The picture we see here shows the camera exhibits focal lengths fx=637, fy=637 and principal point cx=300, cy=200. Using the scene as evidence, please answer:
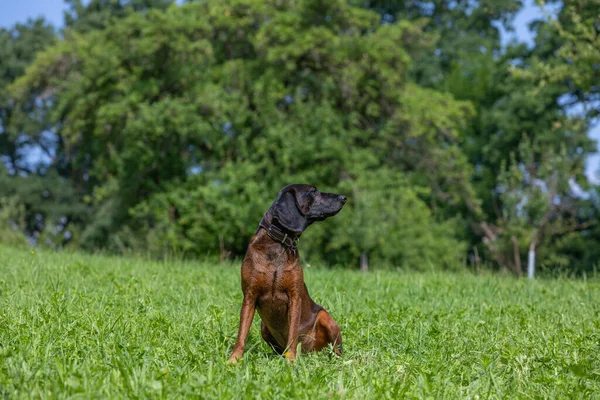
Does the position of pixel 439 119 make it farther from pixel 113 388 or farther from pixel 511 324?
pixel 113 388

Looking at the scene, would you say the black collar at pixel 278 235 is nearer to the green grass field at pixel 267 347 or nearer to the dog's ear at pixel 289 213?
the dog's ear at pixel 289 213

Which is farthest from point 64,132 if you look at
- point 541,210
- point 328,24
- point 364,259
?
point 541,210

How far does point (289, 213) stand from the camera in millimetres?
4734

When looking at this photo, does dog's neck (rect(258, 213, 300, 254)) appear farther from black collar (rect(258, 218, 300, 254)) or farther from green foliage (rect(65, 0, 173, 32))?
green foliage (rect(65, 0, 173, 32))

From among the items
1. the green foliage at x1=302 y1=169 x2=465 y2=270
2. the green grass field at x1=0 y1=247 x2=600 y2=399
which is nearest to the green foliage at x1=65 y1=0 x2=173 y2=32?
the green foliage at x1=302 y1=169 x2=465 y2=270

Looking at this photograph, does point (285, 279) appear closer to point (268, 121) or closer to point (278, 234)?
point (278, 234)

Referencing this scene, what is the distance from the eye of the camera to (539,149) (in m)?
27.9

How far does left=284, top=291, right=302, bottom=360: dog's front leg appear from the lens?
4555 millimetres

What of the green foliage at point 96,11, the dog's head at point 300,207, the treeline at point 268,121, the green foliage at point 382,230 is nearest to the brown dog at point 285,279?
the dog's head at point 300,207

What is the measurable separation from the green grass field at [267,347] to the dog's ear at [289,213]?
0.94 m

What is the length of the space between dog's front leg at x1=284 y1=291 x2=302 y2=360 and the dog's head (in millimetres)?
492

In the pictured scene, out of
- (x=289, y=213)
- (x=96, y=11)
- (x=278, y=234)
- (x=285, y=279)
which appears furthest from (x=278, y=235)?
(x=96, y=11)

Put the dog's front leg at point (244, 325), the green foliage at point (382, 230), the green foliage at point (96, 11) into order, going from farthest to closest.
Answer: the green foliage at point (96, 11), the green foliage at point (382, 230), the dog's front leg at point (244, 325)

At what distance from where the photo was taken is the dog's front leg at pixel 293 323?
4.55 metres
